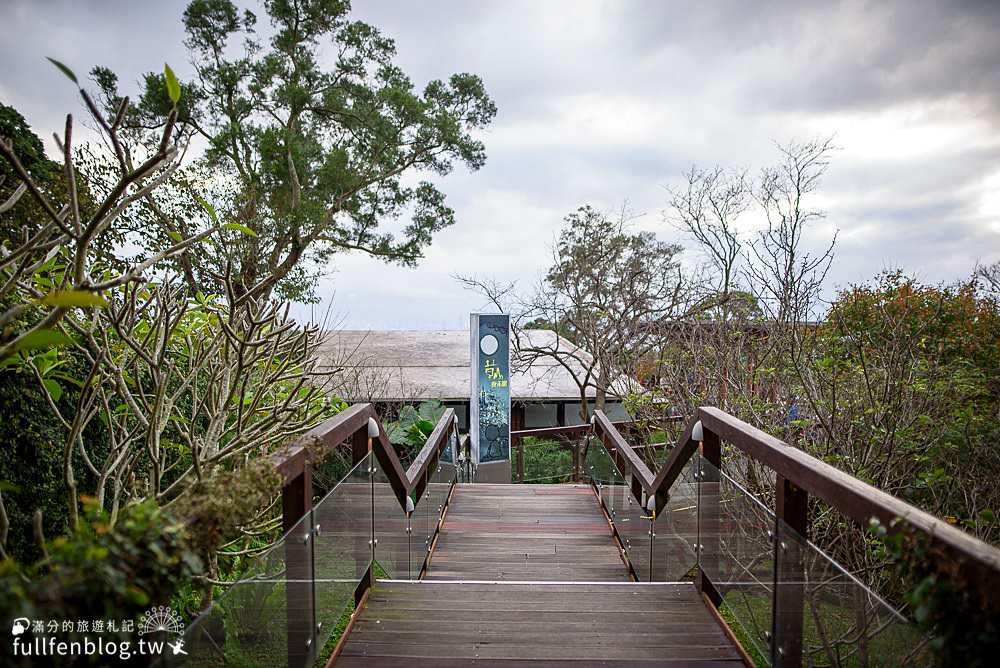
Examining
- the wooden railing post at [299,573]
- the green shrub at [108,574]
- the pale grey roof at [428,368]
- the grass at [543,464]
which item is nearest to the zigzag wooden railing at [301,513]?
the wooden railing post at [299,573]

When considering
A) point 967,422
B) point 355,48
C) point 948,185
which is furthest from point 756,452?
point 355,48

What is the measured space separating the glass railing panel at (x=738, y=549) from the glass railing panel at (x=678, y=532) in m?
0.13

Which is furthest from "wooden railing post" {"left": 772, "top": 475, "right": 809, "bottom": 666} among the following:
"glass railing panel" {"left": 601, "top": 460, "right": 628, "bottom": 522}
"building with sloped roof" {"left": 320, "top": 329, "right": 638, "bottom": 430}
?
"building with sloped roof" {"left": 320, "top": 329, "right": 638, "bottom": 430}

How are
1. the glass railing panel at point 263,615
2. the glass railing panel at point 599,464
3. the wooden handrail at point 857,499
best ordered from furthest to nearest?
the glass railing panel at point 599,464, the glass railing panel at point 263,615, the wooden handrail at point 857,499

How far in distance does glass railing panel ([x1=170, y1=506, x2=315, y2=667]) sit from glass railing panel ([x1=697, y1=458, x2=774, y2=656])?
1.65 meters

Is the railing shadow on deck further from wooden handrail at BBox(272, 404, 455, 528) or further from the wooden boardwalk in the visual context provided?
the wooden boardwalk

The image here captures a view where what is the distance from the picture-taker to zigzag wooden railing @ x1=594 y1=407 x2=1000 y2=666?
1.15 m

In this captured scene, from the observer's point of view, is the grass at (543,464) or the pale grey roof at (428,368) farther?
the pale grey roof at (428,368)

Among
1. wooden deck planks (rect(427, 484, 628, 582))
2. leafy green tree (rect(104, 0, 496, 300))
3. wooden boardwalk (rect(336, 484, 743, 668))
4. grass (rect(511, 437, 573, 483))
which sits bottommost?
grass (rect(511, 437, 573, 483))

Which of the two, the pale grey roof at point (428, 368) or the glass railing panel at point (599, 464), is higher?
the pale grey roof at point (428, 368)

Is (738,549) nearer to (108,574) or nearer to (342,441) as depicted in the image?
(342,441)

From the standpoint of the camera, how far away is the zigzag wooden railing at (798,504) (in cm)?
115

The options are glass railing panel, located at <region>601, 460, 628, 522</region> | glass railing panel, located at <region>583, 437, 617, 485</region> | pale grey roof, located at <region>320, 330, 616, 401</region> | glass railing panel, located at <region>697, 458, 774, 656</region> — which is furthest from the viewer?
pale grey roof, located at <region>320, 330, 616, 401</region>

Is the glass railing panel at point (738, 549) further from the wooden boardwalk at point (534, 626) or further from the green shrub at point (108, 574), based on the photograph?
the green shrub at point (108, 574)
